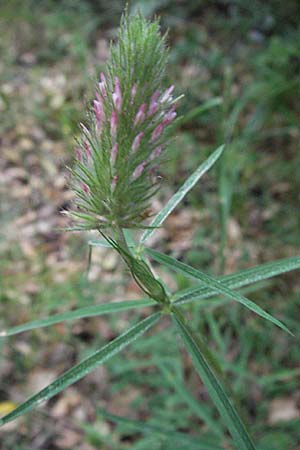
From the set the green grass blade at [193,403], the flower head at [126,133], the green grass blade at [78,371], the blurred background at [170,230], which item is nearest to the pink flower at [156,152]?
the flower head at [126,133]

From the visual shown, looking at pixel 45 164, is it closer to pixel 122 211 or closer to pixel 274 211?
pixel 274 211

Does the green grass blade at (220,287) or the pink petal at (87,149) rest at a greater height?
the pink petal at (87,149)

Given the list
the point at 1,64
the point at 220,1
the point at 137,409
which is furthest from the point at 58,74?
the point at 137,409

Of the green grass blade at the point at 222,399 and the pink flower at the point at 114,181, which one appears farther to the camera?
the green grass blade at the point at 222,399

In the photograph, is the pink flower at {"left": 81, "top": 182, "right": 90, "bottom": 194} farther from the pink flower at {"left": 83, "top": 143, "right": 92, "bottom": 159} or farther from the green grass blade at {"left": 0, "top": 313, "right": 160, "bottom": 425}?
the green grass blade at {"left": 0, "top": 313, "right": 160, "bottom": 425}

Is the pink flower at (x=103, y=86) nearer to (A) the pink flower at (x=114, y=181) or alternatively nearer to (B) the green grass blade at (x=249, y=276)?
(A) the pink flower at (x=114, y=181)

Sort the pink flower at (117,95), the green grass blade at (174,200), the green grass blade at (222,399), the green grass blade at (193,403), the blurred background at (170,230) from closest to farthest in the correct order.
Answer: the pink flower at (117,95) < the green grass blade at (222,399) < the green grass blade at (174,200) < the green grass blade at (193,403) < the blurred background at (170,230)

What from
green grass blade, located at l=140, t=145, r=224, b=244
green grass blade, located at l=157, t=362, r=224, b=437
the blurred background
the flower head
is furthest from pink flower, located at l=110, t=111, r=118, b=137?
green grass blade, located at l=157, t=362, r=224, b=437
